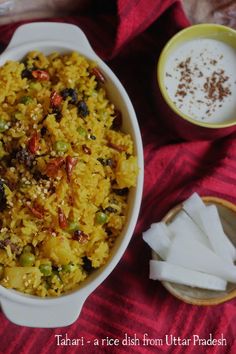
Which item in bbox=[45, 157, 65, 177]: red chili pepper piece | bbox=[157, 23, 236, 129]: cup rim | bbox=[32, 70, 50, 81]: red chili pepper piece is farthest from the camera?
bbox=[157, 23, 236, 129]: cup rim

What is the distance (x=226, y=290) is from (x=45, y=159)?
772 mm

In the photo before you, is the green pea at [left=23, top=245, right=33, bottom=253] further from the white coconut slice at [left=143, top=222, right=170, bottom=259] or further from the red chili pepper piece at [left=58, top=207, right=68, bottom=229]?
the white coconut slice at [left=143, top=222, right=170, bottom=259]

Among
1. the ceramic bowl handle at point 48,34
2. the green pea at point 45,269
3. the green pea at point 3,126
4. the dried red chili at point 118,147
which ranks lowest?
the green pea at point 45,269

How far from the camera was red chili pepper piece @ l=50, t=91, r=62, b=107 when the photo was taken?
1811 millimetres

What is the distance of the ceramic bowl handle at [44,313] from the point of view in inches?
69.2

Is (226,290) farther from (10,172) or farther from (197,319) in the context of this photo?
(10,172)

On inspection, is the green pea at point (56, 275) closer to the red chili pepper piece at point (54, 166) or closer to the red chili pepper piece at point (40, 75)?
the red chili pepper piece at point (54, 166)

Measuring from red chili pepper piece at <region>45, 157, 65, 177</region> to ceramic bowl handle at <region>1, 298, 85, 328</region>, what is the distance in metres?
0.38

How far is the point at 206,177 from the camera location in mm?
2162

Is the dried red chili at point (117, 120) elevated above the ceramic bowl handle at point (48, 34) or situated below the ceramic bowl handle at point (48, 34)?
below

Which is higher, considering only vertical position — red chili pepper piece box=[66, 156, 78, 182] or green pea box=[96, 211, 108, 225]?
red chili pepper piece box=[66, 156, 78, 182]

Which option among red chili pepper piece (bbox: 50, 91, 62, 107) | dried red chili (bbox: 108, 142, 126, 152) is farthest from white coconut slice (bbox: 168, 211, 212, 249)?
red chili pepper piece (bbox: 50, 91, 62, 107)

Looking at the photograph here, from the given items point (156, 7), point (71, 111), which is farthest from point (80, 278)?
point (156, 7)

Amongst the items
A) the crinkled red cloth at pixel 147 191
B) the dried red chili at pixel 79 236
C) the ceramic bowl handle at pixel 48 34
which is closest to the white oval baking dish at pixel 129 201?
the ceramic bowl handle at pixel 48 34
